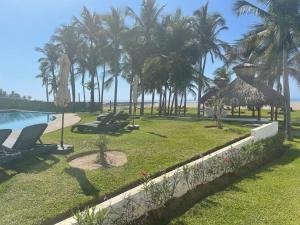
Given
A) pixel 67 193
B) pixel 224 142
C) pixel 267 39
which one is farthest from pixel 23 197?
pixel 267 39

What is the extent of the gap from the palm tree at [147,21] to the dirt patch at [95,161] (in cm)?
2082

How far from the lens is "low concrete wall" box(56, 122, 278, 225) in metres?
5.85

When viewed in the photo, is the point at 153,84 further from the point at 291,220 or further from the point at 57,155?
the point at 291,220

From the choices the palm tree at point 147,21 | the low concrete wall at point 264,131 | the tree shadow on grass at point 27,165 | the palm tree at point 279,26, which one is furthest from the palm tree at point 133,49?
the tree shadow on grass at point 27,165

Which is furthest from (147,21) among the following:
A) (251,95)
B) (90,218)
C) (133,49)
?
(90,218)

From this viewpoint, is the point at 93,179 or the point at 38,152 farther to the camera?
the point at 38,152

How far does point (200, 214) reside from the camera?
22.7 feet

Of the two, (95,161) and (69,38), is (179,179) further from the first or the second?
(69,38)

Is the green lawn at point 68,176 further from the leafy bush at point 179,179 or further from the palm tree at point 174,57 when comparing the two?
the palm tree at point 174,57

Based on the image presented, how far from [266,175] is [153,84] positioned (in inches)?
862

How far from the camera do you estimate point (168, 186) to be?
694cm

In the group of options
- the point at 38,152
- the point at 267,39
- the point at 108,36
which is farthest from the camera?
the point at 108,36

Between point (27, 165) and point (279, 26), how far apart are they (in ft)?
49.2

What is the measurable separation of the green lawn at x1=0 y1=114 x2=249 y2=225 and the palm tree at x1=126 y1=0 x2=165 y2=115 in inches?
752
